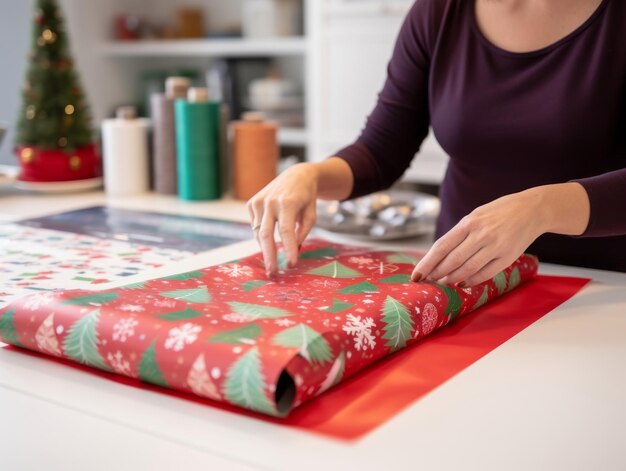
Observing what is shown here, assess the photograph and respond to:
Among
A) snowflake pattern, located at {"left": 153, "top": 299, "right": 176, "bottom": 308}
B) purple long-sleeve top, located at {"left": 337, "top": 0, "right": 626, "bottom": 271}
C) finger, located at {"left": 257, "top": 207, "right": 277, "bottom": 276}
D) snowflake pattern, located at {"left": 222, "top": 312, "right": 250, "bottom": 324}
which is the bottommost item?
snowflake pattern, located at {"left": 222, "top": 312, "right": 250, "bottom": 324}

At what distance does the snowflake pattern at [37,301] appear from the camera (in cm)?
76

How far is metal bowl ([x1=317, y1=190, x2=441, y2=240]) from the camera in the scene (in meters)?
1.28

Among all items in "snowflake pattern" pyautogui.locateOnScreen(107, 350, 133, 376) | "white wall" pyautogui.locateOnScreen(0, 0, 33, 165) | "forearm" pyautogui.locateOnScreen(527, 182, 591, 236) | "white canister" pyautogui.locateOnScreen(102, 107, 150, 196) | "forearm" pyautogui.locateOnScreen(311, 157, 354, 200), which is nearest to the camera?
Result: "snowflake pattern" pyautogui.locateOnScreen(107, 350, 133, 376)

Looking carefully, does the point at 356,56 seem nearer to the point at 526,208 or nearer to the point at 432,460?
the point at 526,208

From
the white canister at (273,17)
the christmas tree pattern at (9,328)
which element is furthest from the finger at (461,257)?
the white canister at (273,17)

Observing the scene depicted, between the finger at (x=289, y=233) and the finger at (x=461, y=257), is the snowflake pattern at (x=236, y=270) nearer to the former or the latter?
the finger at (x=289, y=233)

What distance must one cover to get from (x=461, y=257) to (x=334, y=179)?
0.43 m

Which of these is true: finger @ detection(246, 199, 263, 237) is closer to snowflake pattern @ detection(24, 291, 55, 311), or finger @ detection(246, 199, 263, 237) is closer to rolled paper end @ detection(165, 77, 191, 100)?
snowflake pattern @ detection(24, 291, 55, 311)

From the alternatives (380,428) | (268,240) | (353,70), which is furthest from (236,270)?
(353,70)

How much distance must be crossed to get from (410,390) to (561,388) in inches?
5.2

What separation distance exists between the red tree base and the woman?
29.0 inches

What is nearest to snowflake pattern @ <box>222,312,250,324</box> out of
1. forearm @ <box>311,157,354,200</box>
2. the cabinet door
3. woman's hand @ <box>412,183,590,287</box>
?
woman's hand @ <box>412,183,590,287</box>

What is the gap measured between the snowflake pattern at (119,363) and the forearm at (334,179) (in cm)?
56

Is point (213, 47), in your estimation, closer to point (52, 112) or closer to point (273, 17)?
point (273, 17)
